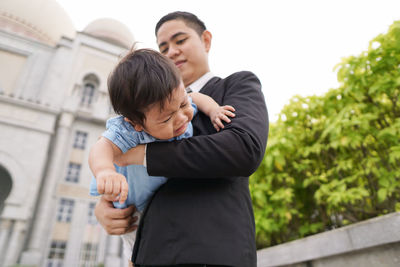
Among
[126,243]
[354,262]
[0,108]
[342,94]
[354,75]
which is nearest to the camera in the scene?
[126,243]

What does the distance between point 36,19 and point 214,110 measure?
24.9 m

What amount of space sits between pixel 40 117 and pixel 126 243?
14.7 m

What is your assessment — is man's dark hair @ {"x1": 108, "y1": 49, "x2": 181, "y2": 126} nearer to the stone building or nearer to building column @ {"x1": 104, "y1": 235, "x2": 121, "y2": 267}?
the stone building

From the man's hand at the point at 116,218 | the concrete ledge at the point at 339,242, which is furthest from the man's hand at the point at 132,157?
the concrete ledge at the point at 339,242

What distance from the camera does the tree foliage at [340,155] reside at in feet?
8.58

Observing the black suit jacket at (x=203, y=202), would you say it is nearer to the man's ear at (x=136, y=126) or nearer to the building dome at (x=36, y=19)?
the man's ear at (x=136, y=126)

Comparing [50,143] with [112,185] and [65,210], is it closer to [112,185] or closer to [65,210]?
[65,210]

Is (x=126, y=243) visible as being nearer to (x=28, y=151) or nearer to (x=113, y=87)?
(x=113, y=87)

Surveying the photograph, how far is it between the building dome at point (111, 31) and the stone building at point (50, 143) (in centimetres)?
280

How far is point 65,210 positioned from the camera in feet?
44.2

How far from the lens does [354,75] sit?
2.78 metres

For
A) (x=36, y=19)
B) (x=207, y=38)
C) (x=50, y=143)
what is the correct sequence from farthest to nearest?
(x=36, y=19) < (x=50, y=143) < (x=207, y=38)

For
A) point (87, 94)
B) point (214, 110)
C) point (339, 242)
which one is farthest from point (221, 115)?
point (87, 94)

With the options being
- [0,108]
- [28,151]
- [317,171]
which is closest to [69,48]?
[0,108]
